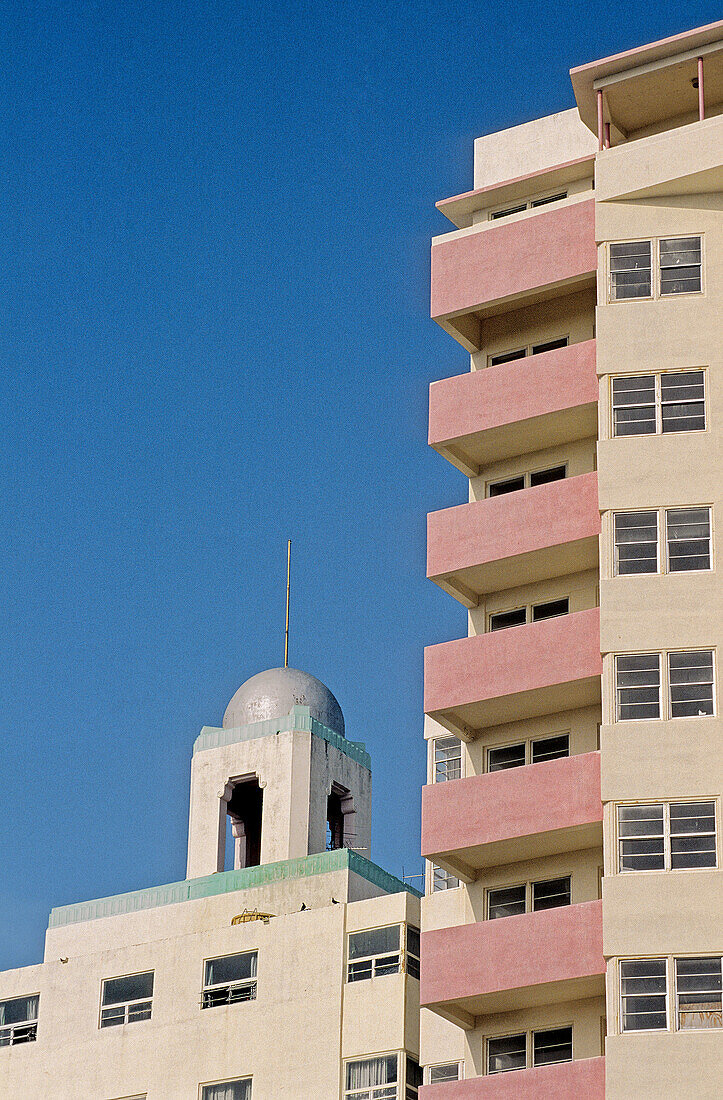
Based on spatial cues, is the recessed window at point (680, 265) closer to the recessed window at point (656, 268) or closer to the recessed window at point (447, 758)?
the recessed window at point (656, 268)

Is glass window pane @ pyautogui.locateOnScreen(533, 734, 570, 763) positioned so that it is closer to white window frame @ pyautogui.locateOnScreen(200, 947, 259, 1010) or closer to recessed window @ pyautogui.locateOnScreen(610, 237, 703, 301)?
recessed window @ pyautogui.locateOnScreen(610, 237, 703, 301)

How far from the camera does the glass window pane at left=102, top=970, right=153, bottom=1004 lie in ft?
214

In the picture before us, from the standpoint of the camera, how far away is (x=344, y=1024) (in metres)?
60.2

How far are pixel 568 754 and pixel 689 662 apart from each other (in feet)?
18.3

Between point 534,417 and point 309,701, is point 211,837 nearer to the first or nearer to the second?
point 309,701

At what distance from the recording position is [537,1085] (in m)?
46.4

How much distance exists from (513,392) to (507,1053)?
16284 mm

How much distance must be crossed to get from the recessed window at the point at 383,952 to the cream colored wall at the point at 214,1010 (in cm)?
26

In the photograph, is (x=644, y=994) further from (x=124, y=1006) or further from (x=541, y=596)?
(x=124, y=1006)

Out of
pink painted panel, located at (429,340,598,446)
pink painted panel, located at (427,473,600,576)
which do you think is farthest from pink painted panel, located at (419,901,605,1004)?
pink painted panel, located at (429,340,598,446)

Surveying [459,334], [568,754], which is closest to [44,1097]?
[568,754]

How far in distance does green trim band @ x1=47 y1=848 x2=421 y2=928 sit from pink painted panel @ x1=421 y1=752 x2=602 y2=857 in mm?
11744

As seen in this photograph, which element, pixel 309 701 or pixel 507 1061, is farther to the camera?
pixel 309 701

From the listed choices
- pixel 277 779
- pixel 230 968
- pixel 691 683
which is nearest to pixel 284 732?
pixel 277 779
